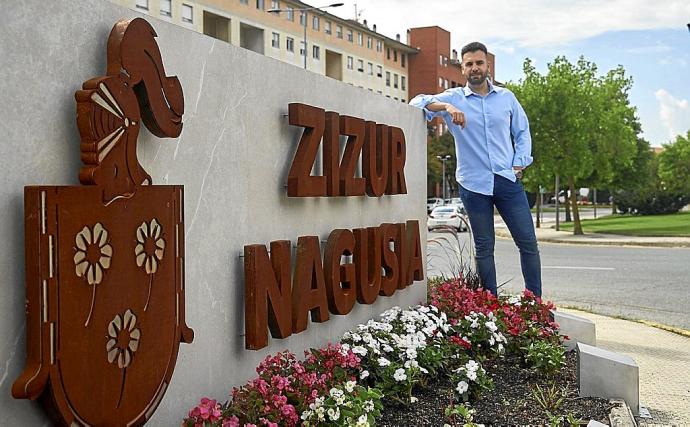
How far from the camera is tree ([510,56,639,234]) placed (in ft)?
98.7

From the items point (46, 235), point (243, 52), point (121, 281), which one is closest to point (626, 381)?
point (243, 52)

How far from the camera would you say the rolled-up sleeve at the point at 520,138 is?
6.74m

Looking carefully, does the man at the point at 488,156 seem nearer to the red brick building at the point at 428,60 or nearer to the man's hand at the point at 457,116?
the man's hand at the point at 457,116

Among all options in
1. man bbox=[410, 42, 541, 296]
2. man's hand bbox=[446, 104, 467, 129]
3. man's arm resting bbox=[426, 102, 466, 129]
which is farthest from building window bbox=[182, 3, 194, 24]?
man's hand bbox=[446, 104, 467, 129]

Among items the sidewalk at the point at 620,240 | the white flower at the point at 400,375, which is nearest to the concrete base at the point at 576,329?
the white flower at the point at 400,375

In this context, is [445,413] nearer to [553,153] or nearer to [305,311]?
[305,311]

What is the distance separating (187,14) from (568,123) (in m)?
28.6

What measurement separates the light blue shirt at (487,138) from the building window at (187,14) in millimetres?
45955

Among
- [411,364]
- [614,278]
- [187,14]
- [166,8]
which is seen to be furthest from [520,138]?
[187,14]

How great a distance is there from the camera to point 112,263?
9.33 feet

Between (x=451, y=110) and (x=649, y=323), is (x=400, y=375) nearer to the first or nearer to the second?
(x=451, y=110)

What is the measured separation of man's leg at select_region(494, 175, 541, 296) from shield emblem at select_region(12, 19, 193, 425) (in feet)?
12.8

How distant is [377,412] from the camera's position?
151 inches

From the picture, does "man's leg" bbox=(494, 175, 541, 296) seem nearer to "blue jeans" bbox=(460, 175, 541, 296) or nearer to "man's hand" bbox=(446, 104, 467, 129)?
"blue jeans" bbox=(460, 175, 541, 296)
